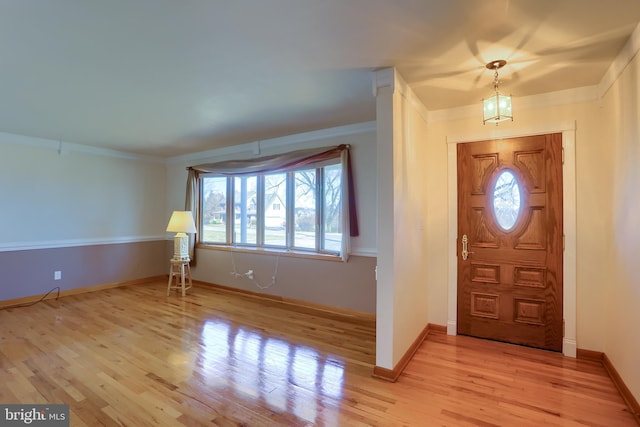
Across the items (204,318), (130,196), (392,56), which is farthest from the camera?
(130,196)

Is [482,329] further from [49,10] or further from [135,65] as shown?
[49,10]

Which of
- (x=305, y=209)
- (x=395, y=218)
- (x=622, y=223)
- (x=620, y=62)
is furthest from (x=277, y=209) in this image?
(x=620, y=62)

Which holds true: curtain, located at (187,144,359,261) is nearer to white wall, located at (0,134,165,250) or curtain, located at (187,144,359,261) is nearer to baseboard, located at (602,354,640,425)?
white wall, located at (0,134,165,250)

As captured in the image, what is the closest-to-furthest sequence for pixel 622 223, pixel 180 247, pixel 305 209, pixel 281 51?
pixel 281 51 → pixel 622 223 → pixel 305 209 → pixel 180 247

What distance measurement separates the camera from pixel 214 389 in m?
2.22

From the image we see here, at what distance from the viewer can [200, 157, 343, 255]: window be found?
13.4 feet

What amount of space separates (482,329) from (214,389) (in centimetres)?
257

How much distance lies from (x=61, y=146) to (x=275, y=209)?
3389 millimetres

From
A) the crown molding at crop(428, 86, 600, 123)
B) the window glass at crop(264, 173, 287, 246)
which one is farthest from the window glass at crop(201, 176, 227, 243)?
the crown molding at crop(428, 86, 600, 123)

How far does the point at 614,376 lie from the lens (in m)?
2.32

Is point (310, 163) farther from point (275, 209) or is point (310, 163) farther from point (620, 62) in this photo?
point (620, 62)

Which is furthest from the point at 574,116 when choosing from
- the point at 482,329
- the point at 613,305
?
the point at 482,329

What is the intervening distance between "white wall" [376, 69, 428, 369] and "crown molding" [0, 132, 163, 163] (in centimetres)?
491

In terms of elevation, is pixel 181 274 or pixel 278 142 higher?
pixel 278 142
